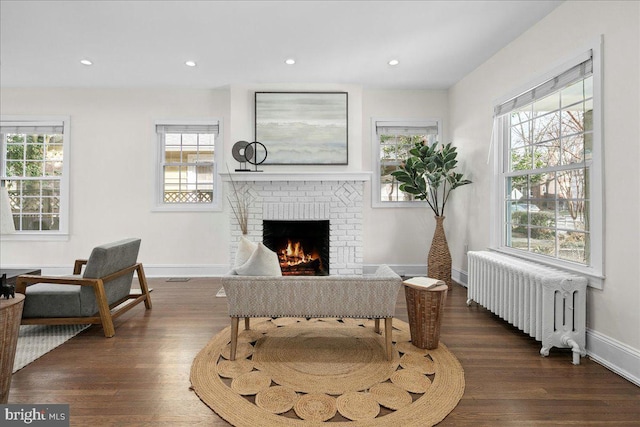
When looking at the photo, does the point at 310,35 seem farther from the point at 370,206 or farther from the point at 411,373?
the point at 411,373

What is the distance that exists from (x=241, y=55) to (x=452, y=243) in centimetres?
383

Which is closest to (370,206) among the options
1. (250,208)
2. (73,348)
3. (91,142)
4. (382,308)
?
(250,208)

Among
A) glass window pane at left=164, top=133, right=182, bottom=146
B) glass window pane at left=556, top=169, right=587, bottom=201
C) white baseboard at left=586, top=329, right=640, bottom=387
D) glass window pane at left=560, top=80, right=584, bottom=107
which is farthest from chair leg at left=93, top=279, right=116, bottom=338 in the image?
glass window pane at left=560, top=80, right=584, bottom=107

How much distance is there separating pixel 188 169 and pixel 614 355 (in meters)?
5.25

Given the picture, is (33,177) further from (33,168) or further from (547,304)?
(547,304)

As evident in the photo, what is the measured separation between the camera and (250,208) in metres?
4.82

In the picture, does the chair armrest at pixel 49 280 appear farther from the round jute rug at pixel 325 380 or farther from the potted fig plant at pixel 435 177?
the potted fig plant at pixel 435 177

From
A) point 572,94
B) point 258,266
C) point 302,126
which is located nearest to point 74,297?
point 258,266

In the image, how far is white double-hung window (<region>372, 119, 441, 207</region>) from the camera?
522 centimetres

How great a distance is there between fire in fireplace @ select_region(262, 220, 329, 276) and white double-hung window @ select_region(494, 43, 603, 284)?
2.35 m

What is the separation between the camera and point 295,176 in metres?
4.69

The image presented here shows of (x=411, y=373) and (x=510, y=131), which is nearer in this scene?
(x=411, y=373)

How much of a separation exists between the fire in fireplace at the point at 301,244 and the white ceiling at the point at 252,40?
206cm

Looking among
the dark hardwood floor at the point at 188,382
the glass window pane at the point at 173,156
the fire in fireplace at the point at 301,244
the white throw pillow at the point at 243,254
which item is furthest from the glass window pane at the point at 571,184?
the glass window pane at the point at 173,156
